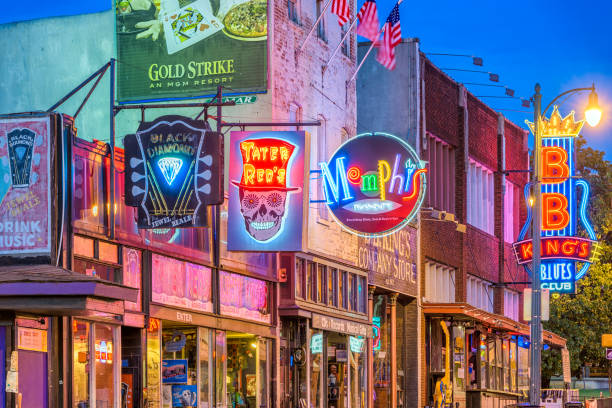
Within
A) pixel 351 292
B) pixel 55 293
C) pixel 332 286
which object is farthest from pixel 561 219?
pixel 55 293

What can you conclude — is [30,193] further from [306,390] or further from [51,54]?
[306,390]

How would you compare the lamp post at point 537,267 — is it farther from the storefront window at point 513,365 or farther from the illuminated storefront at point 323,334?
the storefront window at point 513,365

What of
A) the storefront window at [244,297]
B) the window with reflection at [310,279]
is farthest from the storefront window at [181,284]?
the window with reflection at [310,279]

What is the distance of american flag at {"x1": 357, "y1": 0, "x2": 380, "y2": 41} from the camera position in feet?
106

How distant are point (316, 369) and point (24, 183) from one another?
12961 mm

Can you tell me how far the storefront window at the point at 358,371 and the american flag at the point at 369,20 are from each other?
27.9 feet

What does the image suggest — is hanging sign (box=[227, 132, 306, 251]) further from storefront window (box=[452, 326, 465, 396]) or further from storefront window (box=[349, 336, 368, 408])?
storefront window (box=[452, 326, 465, 396])

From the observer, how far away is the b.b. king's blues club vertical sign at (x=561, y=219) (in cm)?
4681

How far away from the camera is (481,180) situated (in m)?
47.1

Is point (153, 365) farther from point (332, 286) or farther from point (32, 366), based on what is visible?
point (332, 286)

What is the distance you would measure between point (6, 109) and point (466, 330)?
20.2 m

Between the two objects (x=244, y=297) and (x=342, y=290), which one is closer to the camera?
(x=244, y=297)

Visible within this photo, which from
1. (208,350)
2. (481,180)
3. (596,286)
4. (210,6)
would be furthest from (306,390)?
(596,286)

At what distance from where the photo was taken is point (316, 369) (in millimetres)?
31875
